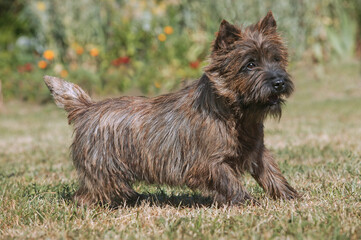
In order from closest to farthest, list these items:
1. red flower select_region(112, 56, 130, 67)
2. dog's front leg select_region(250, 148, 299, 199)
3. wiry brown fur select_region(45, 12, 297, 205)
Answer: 1. wiry brown fur select_region(45, 12, 297, 205)
2. dog's front leg select_region(250, 148, 299, 199)
3. red flower select_region(112, 56, 130, 67)

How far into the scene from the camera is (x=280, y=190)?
407 cm

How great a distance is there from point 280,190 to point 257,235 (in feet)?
3.70

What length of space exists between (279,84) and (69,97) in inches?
70.8

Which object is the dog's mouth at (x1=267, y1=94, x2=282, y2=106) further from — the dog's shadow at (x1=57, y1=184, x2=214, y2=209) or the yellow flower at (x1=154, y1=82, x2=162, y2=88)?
the yellow flower at (x1=154, y1=82, x2=162, y2=88)

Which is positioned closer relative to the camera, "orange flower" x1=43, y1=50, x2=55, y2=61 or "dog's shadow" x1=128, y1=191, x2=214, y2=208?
"dog's shadow" x1=128, y1=191, x2=214, y2=208

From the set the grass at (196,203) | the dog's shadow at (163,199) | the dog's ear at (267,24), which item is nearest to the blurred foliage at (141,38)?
the grass at (196,203)

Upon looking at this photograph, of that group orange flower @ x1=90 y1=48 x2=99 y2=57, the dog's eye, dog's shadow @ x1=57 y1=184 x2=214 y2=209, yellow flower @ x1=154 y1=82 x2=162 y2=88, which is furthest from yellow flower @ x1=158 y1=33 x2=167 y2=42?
the dog's eye

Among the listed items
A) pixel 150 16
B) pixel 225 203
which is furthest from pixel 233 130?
pixel 150 16

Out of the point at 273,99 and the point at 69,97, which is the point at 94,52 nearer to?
the point at 69,97

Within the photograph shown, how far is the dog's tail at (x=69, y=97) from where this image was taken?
4.36 m

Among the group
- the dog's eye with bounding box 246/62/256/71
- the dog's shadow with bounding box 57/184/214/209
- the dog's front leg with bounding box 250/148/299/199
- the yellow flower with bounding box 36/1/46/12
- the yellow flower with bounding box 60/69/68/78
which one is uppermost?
the yellow flower with bounding box 36/1/46/12

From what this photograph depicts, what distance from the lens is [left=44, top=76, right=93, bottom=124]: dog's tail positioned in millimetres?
4355

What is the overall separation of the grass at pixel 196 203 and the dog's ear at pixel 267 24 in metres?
1.31

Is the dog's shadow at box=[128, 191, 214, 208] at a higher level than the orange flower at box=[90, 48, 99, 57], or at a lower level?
lower
